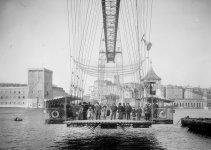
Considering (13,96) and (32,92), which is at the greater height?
(32,92)

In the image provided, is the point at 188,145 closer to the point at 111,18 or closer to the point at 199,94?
the point at 111,18

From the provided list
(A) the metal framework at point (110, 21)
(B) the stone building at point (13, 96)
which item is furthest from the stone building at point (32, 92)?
(A) the metal framework at point (110, 21)

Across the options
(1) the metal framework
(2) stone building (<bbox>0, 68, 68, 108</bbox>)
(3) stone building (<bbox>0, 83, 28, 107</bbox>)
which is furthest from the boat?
(3) stone building (<bbox>0, 83, 28, 107</bbox>)

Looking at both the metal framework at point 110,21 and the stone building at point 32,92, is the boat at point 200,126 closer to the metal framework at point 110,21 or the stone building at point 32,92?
the metal framework at point 110,21

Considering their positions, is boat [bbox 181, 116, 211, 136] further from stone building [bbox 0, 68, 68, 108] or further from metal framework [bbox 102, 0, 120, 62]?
stone building [bbox 0, 68, 68, 108]

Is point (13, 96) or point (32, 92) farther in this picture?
point (13, 96)

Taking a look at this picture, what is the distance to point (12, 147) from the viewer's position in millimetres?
20844

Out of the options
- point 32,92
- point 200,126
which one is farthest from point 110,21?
point 32,92

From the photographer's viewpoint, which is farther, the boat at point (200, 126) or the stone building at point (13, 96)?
the stone building at point (13, 96)

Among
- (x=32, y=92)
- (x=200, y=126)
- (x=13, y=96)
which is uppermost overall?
(x=32, y=92)

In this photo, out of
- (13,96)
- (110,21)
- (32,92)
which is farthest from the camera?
(13,96)

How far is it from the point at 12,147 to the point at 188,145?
12.9 m

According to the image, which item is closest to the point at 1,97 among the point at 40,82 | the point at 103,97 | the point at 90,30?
the point at 40,82

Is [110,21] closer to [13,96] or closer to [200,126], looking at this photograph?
[200,126]
